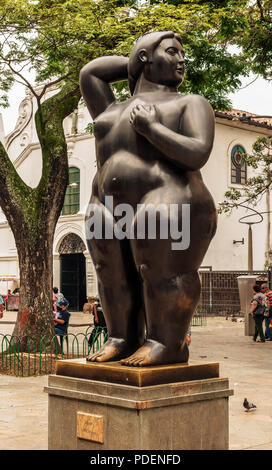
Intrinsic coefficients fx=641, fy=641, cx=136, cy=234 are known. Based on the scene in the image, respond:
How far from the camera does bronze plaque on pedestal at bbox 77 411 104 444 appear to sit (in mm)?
3629

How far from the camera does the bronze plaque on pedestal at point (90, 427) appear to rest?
3.63 m

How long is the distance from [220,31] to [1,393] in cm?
725

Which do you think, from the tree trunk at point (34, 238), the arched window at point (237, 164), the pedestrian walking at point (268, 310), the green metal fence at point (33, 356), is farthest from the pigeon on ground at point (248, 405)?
the arched window at point (237, 164)

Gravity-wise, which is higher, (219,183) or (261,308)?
(219,183)

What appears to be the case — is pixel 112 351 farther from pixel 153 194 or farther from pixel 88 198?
pixel 88 198

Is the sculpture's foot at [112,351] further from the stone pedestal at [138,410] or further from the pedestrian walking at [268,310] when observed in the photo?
the pedestrian walking at [268,310]

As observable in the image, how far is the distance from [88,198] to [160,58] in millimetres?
24814

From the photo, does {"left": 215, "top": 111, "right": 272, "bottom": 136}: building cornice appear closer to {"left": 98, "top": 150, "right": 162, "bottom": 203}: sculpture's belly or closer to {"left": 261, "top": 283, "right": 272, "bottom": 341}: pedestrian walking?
{"left": 261, "top": 283, "right": 272, "bottom": 341}: pedestrian walking

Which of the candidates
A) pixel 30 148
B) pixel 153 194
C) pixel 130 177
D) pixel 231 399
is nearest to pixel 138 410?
pixel 153 194

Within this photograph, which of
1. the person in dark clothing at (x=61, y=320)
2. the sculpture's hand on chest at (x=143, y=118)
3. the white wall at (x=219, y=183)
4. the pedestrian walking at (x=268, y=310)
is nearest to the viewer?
the sculpture's hand on chest at (x=143, y=118)

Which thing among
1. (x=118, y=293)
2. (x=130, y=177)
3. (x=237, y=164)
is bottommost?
(x=118, y=293)

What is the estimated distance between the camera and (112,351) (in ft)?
12.9

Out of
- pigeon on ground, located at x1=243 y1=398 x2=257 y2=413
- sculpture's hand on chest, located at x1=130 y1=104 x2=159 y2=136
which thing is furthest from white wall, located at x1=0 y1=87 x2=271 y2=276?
sculpture's hand on chest, located at x1=130 y1=104 x2=159 y2=136

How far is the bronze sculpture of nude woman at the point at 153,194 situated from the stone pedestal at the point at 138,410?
14 centimetres
